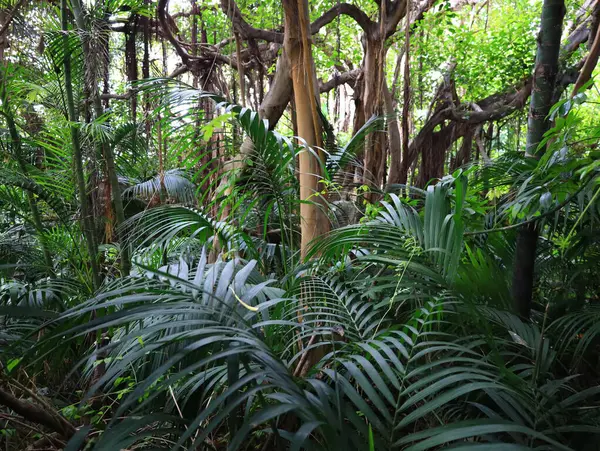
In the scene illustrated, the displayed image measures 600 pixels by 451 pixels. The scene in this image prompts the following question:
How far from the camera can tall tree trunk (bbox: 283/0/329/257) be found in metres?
1.69

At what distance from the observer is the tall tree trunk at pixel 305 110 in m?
1.69

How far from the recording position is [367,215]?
170 centimetres

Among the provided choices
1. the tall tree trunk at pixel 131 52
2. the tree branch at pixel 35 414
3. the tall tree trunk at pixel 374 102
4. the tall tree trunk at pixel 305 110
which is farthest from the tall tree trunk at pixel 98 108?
the tall tree trunk at pixel 131 52

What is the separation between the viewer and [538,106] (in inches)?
50.1

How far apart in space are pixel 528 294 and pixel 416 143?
3.14 metres

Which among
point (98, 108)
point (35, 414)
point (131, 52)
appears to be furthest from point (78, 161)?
point (131, 52)

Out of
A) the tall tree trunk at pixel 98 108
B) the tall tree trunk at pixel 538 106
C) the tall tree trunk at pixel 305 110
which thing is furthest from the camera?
the tall tree trunk at pixel 98 108

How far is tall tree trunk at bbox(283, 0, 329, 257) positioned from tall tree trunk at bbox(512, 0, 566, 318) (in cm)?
67

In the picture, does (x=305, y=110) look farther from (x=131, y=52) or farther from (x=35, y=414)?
(x=131, y=52)

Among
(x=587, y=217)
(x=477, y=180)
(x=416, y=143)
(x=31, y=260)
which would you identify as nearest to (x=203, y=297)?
(x=477, y=180)

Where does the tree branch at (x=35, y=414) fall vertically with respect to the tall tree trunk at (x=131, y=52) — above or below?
below

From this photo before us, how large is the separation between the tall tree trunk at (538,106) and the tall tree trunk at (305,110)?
2.20ft

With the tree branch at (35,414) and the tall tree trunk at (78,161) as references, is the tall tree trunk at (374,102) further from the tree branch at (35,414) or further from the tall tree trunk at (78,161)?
the tree branch at (35,414)

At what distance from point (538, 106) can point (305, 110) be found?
837 mm
